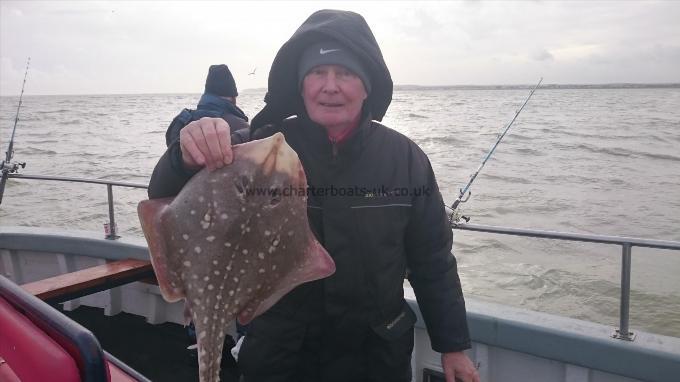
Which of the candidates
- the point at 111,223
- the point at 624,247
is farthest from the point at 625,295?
the point at 111,223

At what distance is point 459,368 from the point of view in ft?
7.52

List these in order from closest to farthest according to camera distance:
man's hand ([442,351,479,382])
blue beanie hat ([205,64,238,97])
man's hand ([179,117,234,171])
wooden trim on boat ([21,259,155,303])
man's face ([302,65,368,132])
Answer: man's hand ([179,117,234,171]) < man's face ([302,65,368,132]) < man's hand ([442,351,479,382]) < wooden trim on boat ([21,259,155,303]) < blue beanie hat ([205,64,238,97])

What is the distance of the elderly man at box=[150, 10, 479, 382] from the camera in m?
2.03

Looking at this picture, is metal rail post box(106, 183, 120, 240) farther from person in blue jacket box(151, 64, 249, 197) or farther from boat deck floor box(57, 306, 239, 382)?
person in blue jacket box(151, 64, 249, 197)

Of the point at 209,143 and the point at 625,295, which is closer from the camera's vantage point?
the point at 209,143

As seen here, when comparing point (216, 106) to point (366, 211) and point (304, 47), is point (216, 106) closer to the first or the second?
point (304, 47)

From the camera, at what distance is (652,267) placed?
30.3 ft

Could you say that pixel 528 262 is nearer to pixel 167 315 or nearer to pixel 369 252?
pixel 167 315

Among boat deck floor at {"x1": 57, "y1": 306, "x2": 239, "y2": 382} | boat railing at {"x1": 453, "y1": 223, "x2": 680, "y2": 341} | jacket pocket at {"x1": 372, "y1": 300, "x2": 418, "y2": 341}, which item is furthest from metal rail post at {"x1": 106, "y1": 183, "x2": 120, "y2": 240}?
boat railing at {"x1": 453, "y1": 223, "x2": 680, "y2": 341}

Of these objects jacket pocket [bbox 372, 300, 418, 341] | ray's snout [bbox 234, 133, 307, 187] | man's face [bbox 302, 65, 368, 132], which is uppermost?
man's face [bbox 302, 65, 368, 132]

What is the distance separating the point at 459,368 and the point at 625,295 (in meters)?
1.33

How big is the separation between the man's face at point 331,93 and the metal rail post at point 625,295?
1950mm

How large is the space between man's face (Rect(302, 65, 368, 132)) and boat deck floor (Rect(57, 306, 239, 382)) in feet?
9.37

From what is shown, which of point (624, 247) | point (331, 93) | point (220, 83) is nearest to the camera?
point (331, 93)
